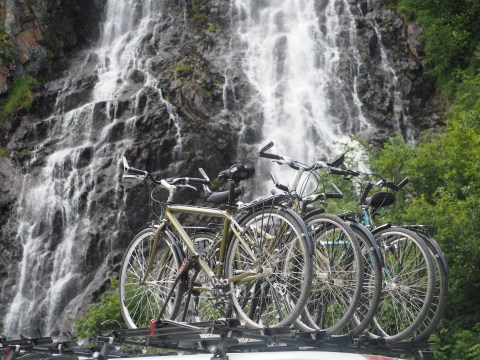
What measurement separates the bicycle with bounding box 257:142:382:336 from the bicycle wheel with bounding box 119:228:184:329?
1323 millimetres

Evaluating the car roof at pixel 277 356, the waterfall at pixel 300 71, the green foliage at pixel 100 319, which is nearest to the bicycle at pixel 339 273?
the car roof at pixel 277 356

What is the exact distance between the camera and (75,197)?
23734 millimetres

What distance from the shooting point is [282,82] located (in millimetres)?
→ 26766

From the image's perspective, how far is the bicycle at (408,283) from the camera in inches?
236

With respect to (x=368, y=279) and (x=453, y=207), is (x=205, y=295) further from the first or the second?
(x=453, y=207)

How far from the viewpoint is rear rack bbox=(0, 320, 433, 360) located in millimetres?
4648

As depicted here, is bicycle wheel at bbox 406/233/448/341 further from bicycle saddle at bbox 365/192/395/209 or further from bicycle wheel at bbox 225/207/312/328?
bicycle wheel at bbox 225/207/312/328

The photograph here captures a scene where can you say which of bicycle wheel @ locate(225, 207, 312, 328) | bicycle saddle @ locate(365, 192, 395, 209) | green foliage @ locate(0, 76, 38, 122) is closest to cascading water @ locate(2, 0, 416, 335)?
green foliage @ locate(0, 76, 38, 122)

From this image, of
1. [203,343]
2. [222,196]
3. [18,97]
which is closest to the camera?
[203,343]

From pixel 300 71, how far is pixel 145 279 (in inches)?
811

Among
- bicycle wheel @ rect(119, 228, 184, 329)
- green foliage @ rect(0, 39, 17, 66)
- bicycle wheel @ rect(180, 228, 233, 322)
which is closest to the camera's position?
bicycle wheel @ rect(180, 228, 233, 322)

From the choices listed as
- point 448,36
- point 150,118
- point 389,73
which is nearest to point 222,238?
point 150,118

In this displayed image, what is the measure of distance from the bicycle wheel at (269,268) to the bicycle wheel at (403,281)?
86cm

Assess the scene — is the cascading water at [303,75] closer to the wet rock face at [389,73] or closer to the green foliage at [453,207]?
the wet rock face at [389,73]
